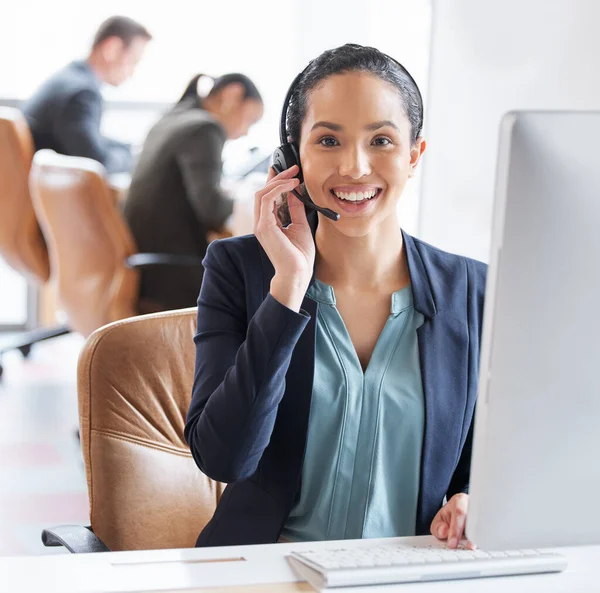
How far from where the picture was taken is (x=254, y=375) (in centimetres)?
107

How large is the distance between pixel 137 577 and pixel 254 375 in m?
0.28

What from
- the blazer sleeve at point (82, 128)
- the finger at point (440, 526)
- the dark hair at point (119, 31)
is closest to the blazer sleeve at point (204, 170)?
the blazer sleeve at point (82, 128)

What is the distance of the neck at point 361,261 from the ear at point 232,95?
250 centimetres

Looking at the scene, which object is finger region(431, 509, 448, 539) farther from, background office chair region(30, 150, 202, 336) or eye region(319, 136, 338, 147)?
background office chair region(30, 150, 202, 336)

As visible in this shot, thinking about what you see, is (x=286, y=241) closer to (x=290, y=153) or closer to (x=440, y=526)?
(x=290, y=153)

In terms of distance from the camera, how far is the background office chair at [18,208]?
11.2 ft

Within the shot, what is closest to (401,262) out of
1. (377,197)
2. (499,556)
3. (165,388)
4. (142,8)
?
(377,197)

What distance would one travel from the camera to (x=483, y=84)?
8.00 ft

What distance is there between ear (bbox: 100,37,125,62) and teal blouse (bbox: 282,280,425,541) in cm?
329

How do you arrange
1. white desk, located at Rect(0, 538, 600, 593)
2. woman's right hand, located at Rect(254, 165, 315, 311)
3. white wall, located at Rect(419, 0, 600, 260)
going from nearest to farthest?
white desk, located at Rect(0, 538, 600, 593)
woman's right hand, located at Rect(254, 165, 315, 311)
white wall, located at Rect(419, 0, 600, 260)

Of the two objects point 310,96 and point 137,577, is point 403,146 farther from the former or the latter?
point 137,577

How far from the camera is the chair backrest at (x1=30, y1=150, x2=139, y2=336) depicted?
2916 millimetres

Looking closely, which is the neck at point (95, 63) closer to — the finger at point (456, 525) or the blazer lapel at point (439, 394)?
the blazer lapel at point (439, 394)

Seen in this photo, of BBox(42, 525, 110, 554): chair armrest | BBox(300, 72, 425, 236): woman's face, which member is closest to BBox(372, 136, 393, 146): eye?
BBox(300, 72, 425, 236): woman's face
